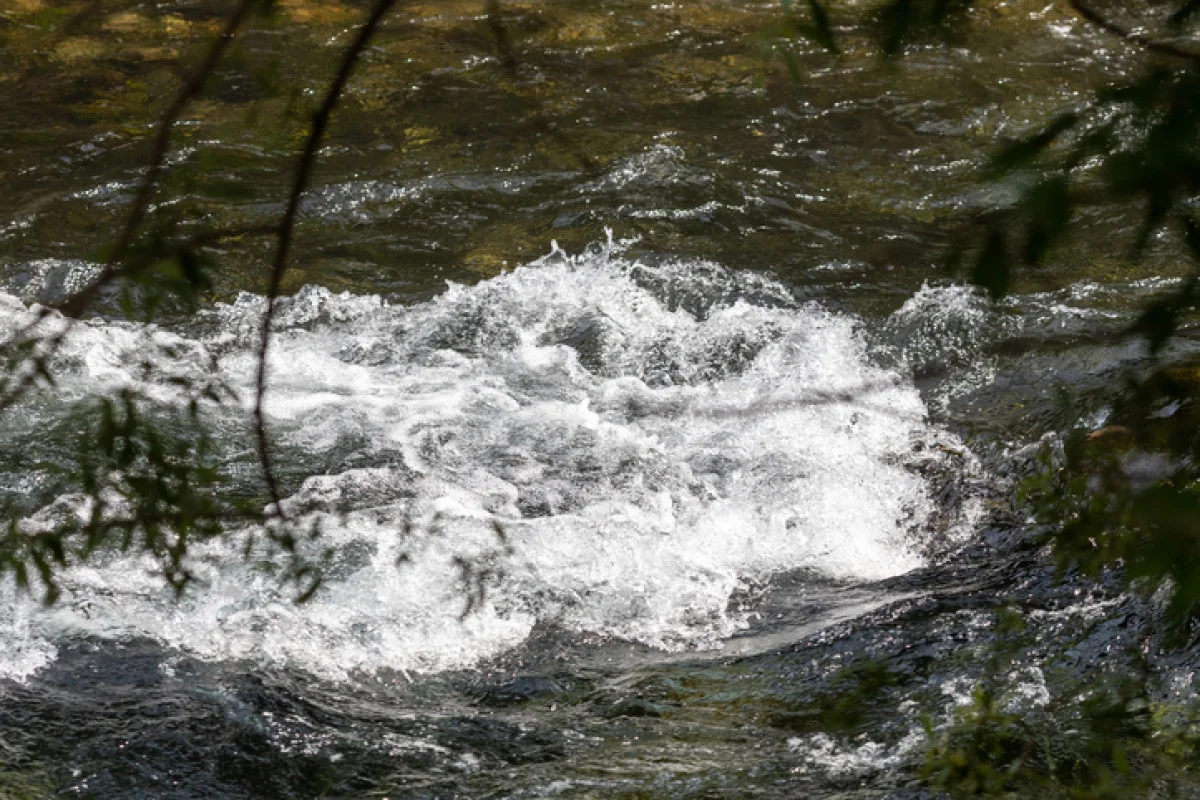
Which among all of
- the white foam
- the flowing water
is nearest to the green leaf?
the flowing water

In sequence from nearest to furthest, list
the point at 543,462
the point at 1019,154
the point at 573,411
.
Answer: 1. the point at 1019,154
2. the point at 543,462
3. the point at 573,411

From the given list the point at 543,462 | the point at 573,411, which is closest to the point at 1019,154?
the point at 543,462

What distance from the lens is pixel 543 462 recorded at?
5.26 metres

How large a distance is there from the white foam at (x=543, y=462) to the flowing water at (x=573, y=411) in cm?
2

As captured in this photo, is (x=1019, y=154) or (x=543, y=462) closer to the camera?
(x=1019, y=154)

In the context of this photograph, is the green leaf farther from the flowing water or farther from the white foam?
the white foam

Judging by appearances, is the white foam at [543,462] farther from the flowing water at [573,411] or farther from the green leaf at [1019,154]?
the green leaf at [1019,154]

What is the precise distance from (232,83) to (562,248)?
11.5 ft

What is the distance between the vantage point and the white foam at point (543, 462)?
429 centimetres

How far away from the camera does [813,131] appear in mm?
8430

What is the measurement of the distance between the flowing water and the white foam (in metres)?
0.02

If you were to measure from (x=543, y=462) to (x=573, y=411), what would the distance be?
17.4 inches

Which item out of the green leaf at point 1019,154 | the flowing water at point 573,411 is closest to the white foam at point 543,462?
the flowing water at point 573,411

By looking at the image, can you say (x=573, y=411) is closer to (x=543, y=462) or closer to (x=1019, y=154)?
(x=543, y=462)
